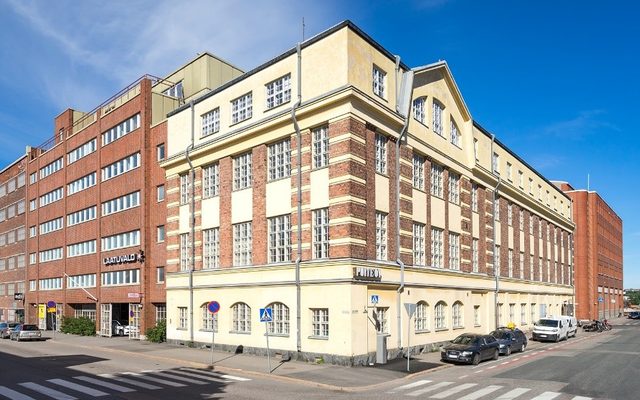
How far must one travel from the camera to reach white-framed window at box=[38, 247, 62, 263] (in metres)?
55.6

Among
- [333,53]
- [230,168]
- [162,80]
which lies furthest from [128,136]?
[333,53]

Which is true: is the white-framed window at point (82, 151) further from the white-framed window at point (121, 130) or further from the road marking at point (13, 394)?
the road marking at point (13, 394)

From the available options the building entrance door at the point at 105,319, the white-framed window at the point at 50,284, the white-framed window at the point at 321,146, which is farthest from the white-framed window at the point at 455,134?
the white-framed window at the point at 50,284

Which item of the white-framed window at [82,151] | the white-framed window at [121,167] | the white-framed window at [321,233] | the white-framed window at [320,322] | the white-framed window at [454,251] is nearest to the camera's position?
the white-framed window at [320,322]

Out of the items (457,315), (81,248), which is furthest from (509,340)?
(81,248)

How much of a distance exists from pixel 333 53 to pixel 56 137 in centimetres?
4339

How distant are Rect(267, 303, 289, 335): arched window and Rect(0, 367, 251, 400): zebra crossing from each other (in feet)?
16.6

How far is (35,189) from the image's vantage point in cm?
6194

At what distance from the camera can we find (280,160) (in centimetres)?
3008

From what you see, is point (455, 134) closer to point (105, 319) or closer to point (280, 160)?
point (280, 160)

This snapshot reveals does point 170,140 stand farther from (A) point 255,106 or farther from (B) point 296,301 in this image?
(B) point 296,301

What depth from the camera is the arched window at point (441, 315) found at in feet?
109

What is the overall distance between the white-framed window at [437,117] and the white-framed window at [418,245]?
21.7 feet

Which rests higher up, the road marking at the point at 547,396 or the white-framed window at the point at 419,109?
the white-framed window at the point at 419,109
